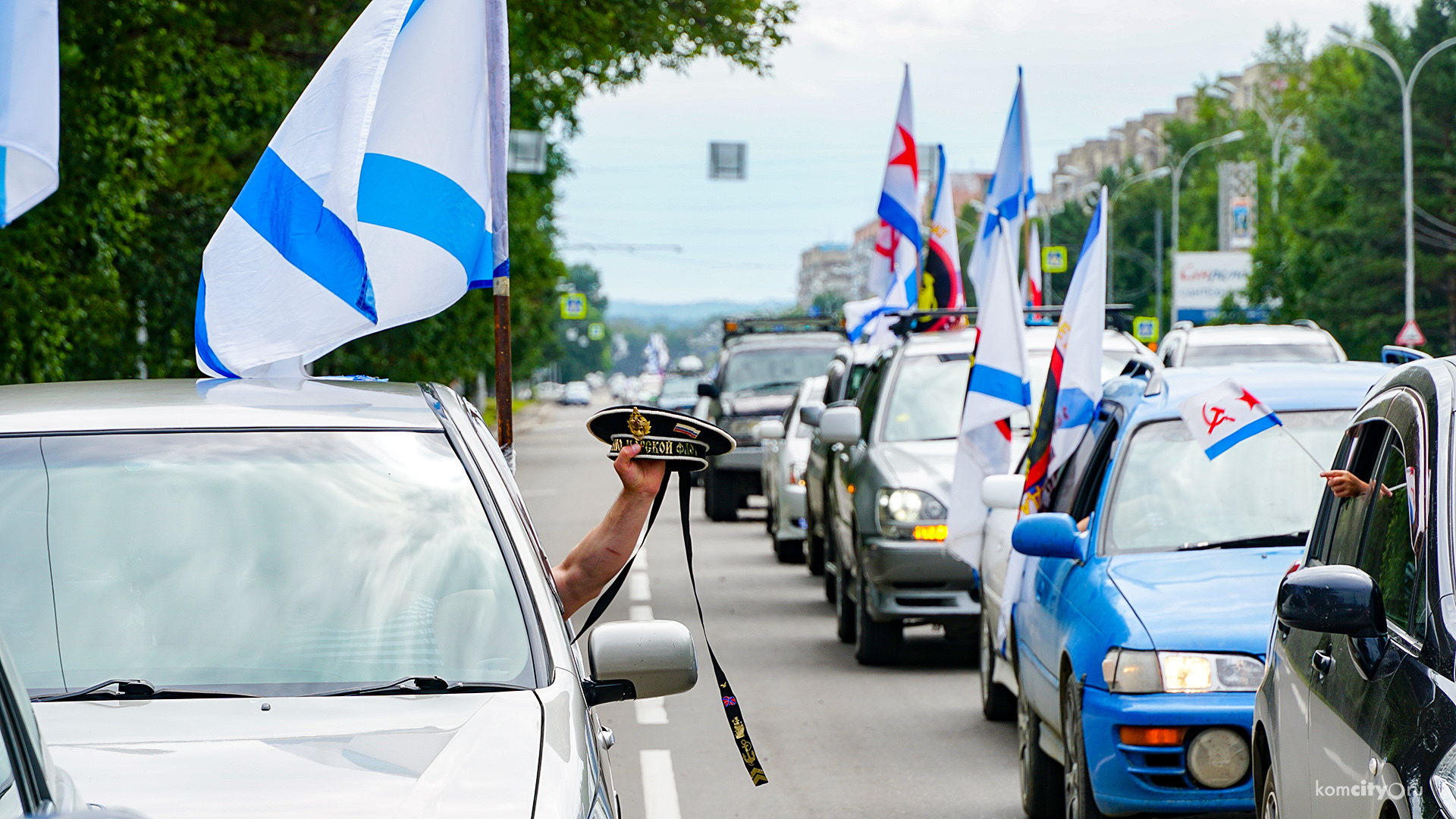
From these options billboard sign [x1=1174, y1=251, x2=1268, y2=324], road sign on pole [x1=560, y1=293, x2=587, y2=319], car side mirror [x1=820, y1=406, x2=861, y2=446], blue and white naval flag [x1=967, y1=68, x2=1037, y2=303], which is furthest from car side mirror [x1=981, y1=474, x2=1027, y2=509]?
billboard sign [x1=1174, y1=251, x2=1268, y2=324]

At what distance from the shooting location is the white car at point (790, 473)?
1725 centimetres

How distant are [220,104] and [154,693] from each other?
66.2 feet

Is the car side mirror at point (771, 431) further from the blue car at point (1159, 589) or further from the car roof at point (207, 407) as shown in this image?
the car roof at point (207, 407)

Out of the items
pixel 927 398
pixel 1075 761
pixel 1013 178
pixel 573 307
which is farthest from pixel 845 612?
pixel 573 307

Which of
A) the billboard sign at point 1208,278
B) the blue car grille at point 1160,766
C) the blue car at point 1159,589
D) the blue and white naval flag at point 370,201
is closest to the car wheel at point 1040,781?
the blue car at point 1159,589

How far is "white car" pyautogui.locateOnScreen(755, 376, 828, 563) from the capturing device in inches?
679

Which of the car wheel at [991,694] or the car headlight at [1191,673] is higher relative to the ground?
the car headlight at [1191,673]

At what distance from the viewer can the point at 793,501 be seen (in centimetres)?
1727

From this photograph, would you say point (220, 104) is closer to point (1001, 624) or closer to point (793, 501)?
point (793, 501)

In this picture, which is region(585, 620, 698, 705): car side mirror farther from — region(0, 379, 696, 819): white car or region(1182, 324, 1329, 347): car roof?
region(1182, 324, 1329, 347): car roof

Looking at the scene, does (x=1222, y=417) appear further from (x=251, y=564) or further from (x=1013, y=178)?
(x=1013, y=178)

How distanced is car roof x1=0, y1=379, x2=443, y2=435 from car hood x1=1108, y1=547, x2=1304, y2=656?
8.12 ft

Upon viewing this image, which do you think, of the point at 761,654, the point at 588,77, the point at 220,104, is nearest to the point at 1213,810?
the point at 761,654

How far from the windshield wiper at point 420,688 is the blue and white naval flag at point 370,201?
1984mm
